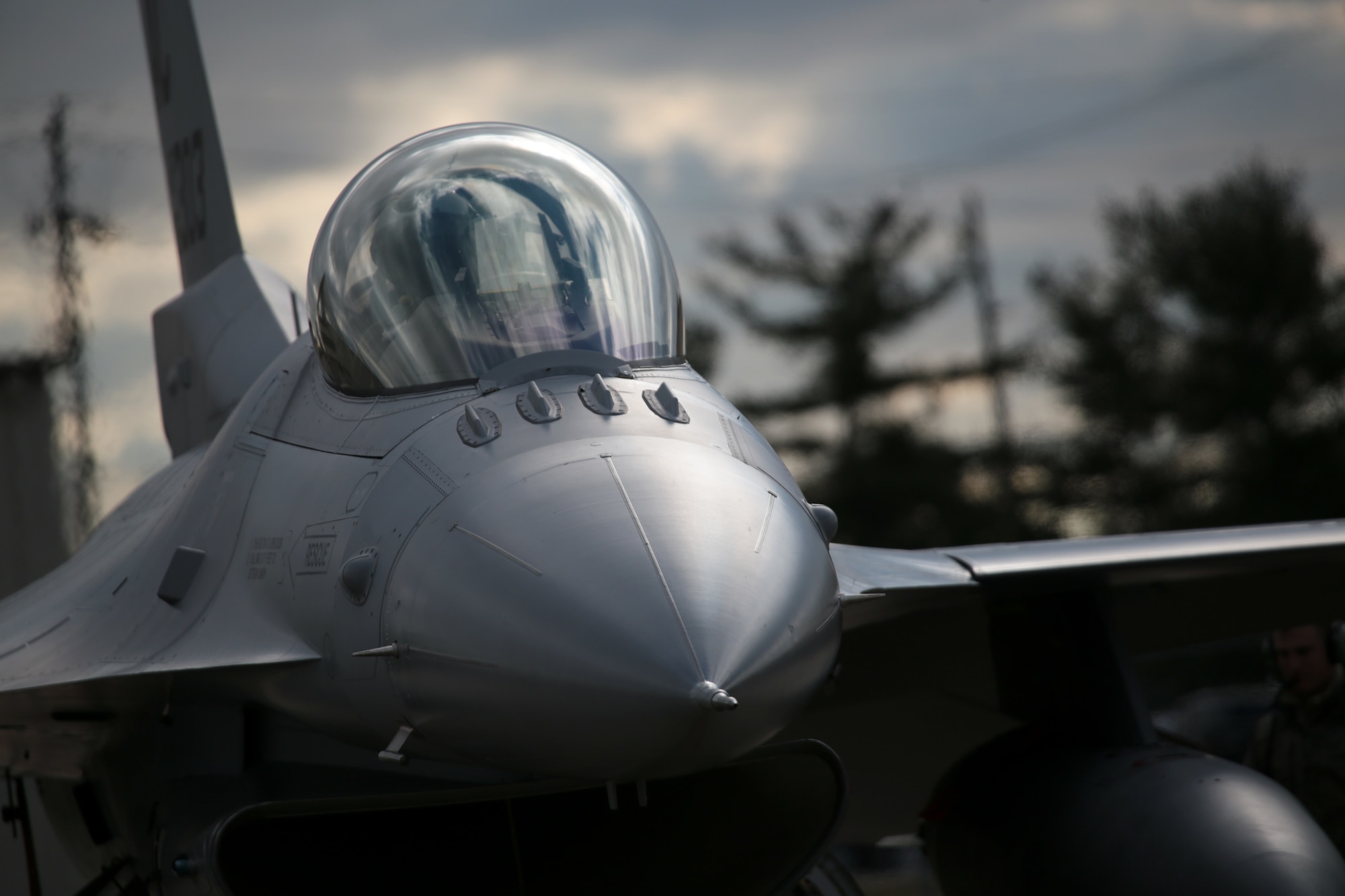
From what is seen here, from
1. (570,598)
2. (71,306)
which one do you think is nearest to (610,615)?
(570,598)

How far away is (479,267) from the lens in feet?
10.7

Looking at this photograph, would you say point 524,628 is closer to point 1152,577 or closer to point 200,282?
point 1152,577

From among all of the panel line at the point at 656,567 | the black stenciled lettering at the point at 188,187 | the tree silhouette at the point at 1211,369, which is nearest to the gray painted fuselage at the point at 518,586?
the panel line at the point at 656,567

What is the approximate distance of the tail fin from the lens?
546cm

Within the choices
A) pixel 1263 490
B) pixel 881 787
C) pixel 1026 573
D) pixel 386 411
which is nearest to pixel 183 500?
pixel 386 411

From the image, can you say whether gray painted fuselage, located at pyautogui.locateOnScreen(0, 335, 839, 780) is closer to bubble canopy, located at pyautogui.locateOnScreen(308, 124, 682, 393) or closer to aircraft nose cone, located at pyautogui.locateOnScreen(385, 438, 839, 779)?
aircraft nose cone, located at pyautogui.locateOnScreen(385, 438, 839, 779)

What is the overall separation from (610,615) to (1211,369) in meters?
25.7

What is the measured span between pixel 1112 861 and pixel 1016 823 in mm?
472

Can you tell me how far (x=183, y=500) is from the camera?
12.7 ft

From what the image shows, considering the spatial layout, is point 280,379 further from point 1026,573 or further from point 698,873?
point 1026,573

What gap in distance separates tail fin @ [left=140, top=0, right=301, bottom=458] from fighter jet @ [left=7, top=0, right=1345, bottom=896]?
100mm

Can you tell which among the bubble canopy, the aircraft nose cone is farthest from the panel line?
the bubble canopy

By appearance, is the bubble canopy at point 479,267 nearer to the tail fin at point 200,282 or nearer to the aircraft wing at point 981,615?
the aircraft wing at point 981,615

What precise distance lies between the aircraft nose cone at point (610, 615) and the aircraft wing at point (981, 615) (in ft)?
4.84
